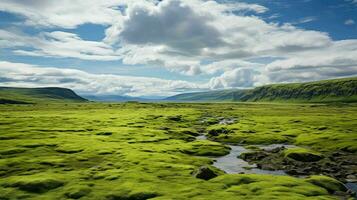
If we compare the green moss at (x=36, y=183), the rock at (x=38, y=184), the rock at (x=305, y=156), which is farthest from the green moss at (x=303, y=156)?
the rock at (x=38, y=184)

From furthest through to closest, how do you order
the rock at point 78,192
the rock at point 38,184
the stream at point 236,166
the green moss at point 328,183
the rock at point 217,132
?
the rock at point 217,132 → the stream at point 236,166 → the green moss at point 328,183 → the rock at point 38,184 → the rock at point 78,192

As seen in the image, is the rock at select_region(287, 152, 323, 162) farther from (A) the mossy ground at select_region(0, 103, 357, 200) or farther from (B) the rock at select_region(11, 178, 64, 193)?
(B) the rock at select_region(11, 178, 64, 193)

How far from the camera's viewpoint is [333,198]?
1757 inches

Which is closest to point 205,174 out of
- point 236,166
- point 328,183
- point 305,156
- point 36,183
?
point 236,166

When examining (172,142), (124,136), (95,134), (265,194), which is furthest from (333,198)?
(95,134)

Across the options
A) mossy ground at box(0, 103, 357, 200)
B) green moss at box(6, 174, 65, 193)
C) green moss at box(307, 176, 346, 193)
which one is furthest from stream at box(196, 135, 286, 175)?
green moss at box(6, 174, 65, 193)

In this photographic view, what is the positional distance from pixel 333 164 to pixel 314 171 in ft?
25.8

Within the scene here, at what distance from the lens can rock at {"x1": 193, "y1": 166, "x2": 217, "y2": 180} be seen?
53.0m

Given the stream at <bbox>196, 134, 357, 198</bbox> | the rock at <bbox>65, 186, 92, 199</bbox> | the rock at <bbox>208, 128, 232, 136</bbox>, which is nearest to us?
the rock at <bbox>65, 186, 92, 199</bbox>

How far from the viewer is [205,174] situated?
53344 millimetres

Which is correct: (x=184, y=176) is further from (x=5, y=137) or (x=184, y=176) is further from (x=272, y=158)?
(x=5, y=137)

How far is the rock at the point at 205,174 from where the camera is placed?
5300 centimetres

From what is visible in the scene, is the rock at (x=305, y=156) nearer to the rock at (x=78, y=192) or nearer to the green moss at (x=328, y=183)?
the green moss at (x=328, y=183)

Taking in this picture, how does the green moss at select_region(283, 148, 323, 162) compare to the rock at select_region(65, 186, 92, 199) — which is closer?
the rock at select_region(65, 186, 92, 199)
